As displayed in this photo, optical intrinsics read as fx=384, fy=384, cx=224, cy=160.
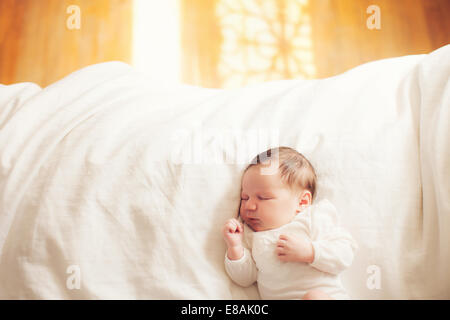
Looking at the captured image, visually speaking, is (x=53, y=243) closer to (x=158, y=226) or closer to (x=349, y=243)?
(x=158, y=226)

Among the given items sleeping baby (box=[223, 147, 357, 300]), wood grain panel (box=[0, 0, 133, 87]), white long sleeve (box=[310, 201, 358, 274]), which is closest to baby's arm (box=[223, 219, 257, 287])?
sleeping baby (box=[223, 147, 357, 300])

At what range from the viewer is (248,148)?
850mm

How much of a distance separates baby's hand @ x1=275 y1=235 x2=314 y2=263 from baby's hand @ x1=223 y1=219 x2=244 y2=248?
0.08 m

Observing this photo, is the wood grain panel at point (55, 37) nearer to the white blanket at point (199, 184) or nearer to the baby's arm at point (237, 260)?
the white blanket at point (199, 184)

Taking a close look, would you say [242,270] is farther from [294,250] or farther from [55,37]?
[55,37]

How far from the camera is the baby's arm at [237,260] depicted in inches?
28.0

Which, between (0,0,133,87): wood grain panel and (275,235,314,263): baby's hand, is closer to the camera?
(275,235,314,263): baby's hand

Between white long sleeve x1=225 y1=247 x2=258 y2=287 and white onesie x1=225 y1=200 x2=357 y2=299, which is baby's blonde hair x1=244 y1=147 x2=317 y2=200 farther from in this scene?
white long sleeve x1=225 y1=247 x2=258 y2=287

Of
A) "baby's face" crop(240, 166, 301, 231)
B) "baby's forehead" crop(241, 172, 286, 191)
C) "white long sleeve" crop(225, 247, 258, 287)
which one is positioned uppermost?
"baby's forehead" crop(241, 172, 286, 191)

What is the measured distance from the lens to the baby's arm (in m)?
0.71

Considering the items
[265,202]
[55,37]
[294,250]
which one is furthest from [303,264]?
[55,37]

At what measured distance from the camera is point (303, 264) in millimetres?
703
